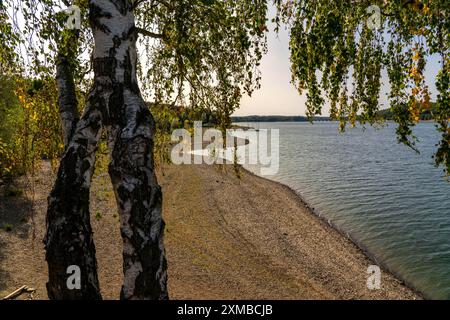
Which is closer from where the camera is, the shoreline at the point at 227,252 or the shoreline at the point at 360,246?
the shoreline at the point at 227,252

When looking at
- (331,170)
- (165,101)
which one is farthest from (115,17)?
(331,170)

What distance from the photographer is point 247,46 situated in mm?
5645

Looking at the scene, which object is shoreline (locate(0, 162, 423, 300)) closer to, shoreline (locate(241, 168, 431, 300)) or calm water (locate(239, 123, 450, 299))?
shoreline (locate(241, 168, 431, 300))

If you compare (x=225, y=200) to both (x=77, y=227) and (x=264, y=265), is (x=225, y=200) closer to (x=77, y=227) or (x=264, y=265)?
(x=264, y=265)

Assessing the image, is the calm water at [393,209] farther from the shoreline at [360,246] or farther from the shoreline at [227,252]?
the shoreline at [227,252]

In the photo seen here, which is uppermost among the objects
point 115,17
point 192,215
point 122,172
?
point 115,17

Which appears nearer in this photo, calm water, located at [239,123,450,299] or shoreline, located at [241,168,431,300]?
shoreline, located at [241,168,431,300]

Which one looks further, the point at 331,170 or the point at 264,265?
the point at 331,170

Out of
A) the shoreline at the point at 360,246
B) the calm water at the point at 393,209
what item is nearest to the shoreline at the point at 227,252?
the shoreline at the point at 360,246

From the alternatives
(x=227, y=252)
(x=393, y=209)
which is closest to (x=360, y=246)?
(x=227, y=252)

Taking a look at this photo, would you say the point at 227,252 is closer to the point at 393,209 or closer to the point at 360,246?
the point at 360,246

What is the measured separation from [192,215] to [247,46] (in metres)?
19.3

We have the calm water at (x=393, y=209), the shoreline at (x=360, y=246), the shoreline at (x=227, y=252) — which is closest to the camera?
the shoreline at (x=227, y=252)

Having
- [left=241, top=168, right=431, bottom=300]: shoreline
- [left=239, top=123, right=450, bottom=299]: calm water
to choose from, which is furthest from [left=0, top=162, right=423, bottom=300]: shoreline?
[left=239, top=123, right=450, bottom=299]: calm water
